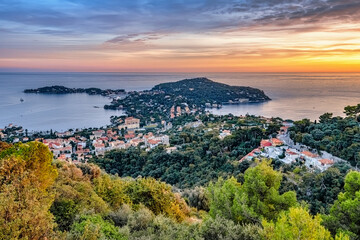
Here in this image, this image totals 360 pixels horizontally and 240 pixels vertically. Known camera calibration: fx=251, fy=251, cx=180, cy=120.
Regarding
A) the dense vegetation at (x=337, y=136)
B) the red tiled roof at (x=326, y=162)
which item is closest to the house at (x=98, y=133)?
the dense vegetation at (x=337, y=136)

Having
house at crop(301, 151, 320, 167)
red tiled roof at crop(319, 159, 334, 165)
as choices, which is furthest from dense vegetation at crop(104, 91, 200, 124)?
red tiled roof at crop(319, 159, 334, 165)

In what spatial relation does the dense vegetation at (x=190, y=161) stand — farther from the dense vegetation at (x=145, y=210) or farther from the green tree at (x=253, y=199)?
the green tree at (x=253, y=199)

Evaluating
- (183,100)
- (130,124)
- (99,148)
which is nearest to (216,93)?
(183,100)

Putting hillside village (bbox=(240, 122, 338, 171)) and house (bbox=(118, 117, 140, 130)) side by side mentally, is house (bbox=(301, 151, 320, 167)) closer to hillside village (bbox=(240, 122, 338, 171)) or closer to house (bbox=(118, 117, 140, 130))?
hillside village (bbox=(240, 122, 338, 171))

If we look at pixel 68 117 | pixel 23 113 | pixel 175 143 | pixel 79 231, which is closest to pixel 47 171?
pixel 79 231

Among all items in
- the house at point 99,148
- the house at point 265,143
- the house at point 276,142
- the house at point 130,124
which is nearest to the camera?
the house at point 276,142

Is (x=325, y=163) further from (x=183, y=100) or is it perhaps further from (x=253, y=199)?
(x=183, y=100)
